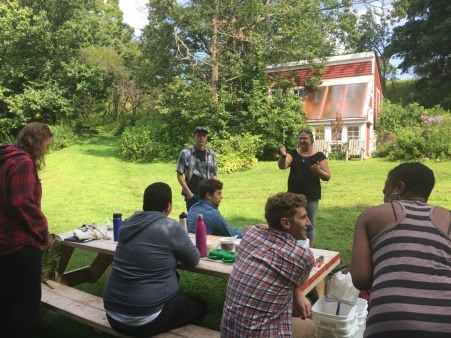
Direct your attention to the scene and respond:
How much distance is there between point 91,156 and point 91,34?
8.80 m

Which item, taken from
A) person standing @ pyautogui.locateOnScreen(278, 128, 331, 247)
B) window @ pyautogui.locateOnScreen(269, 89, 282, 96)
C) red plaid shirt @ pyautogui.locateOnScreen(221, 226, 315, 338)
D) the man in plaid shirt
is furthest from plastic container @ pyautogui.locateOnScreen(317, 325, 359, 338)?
window @ pyautogui.locateOnScreen(269, 89, 282, 96)

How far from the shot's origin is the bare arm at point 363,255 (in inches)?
78.4

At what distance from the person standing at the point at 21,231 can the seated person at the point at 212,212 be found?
159 cm

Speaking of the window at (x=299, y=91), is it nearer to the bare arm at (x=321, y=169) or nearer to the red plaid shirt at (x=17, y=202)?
the bare arm at (x=321, y=169)

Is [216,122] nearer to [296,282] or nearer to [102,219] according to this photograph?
[102,219]

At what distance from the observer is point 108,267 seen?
5.09 m

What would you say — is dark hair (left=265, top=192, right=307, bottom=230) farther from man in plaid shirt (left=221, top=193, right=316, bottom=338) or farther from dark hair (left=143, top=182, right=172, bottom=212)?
dark hair (left=143, top=182, right=172, bottom=212)

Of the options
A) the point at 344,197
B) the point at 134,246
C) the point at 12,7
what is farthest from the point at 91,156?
the point at 134,246

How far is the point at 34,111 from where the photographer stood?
22703mm

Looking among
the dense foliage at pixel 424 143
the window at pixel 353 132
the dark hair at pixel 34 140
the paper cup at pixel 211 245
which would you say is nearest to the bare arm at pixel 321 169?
the paper cup at pixel 211 245

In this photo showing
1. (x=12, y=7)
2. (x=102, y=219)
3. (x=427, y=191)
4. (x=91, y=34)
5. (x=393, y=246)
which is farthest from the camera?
(x=91, y=34)

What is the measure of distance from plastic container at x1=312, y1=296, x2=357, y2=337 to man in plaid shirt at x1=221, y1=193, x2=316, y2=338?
2.63 ft

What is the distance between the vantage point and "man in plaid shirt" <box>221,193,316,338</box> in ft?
7.45

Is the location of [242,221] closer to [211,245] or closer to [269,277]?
[211,245]
